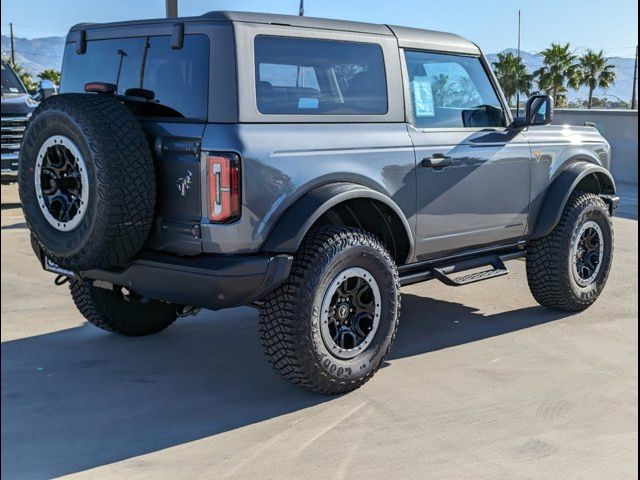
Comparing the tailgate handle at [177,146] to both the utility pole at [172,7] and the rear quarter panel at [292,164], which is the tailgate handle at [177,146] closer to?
the rear quarter panel at [292,164]

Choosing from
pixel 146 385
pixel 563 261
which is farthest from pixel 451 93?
pixel 146 385

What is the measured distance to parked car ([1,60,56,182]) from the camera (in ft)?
39.1

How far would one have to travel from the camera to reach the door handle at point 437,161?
4.62 metres

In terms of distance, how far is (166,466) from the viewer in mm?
3344

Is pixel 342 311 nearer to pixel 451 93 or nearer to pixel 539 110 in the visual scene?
pixel 451 93

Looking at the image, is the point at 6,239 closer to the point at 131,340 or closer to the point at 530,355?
the point at 131,340

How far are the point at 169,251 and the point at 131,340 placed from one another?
1.46 m

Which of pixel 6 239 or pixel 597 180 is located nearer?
pixel 597 180

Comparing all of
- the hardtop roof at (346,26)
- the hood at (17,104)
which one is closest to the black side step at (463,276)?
the hardtop roof at (346,26)

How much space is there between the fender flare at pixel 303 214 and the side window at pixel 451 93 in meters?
0.92

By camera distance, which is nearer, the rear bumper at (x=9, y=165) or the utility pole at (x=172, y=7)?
the utility pole at (x=172, y=7)

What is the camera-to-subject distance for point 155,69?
407 centimetres

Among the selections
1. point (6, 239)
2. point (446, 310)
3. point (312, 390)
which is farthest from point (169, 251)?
point (6, 239)

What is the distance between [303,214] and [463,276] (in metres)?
1.61
